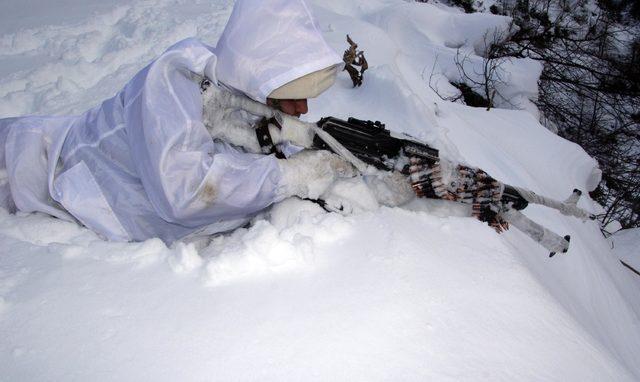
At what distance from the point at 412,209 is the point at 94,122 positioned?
1.23 metres

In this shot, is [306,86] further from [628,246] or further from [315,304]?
[628,246]

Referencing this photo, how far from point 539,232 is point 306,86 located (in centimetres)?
96

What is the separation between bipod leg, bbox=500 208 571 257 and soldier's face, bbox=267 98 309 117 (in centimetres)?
82

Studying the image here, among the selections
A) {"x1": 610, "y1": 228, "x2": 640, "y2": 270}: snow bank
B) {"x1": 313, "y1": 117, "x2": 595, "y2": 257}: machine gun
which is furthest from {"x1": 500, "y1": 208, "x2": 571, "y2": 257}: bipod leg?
{"x1": 610, "y1": 228, "x2": 640, "y2": 270}: snow bank

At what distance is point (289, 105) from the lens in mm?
1377

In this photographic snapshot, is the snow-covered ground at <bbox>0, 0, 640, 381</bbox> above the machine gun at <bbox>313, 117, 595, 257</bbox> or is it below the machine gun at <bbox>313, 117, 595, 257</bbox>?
below

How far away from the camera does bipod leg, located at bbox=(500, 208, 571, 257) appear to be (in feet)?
4.51

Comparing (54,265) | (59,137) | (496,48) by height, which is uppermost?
(496,48)

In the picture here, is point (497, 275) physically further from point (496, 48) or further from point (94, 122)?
point (496, 48)

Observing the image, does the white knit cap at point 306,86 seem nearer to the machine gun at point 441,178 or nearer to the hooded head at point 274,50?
the hooded head at point 274,50

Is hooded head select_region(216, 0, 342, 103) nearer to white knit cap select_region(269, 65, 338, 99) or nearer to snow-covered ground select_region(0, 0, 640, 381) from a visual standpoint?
white knit cap select_region(269, 65, 338, 99)

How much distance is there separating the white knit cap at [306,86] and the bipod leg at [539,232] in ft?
2.59

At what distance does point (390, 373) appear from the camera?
82cm

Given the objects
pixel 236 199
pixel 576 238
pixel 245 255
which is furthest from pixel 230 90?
pixel 576 238
